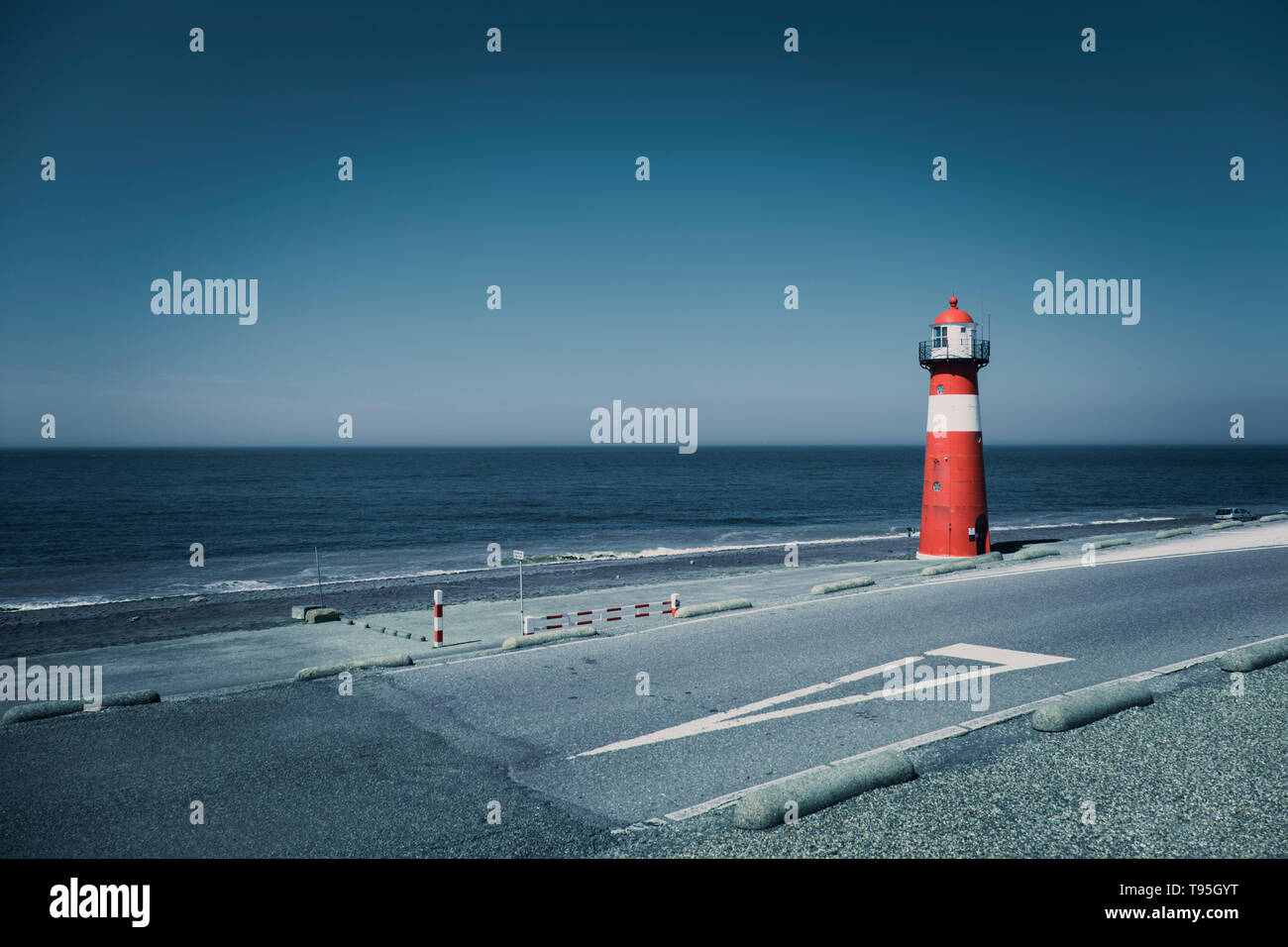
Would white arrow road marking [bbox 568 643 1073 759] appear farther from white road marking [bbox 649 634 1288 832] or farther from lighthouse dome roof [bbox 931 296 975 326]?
lighthouse dome roof [bbox 931 296 975 326]

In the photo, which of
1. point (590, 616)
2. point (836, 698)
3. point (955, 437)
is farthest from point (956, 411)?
point (836, 698)

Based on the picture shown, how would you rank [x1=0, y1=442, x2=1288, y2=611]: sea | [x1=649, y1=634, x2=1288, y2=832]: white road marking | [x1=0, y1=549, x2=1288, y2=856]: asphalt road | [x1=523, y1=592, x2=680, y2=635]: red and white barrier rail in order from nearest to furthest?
[x1=0, y1=549, x2=1288, y2=856]: asphalt road
[x1=649, y1=634, x2=1288, y2=832]: white road marking
[x1=523, y1=592, x2=680, y2=635]: red and white barrier rail
[x1=0, y1=442, x2=1288, y2=611]: sea

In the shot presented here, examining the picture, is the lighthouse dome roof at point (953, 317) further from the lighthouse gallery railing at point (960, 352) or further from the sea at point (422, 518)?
the sea at point (422, 518)

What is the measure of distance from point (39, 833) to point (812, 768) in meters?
7.20

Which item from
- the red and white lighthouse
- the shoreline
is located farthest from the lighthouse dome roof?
the shoreline

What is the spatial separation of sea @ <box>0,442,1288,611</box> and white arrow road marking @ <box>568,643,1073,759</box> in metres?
26.6

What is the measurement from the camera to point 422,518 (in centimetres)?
6338

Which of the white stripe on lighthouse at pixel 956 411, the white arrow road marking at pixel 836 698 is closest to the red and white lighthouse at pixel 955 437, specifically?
the white stripe on lighthouse at pixel 956 411

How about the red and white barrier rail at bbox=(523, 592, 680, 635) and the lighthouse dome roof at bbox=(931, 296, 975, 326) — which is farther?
the lighthouse dome roof at bbox=(931, 296, 975, 326)

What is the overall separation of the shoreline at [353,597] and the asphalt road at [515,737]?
1190 cm

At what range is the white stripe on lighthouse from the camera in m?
28.2
